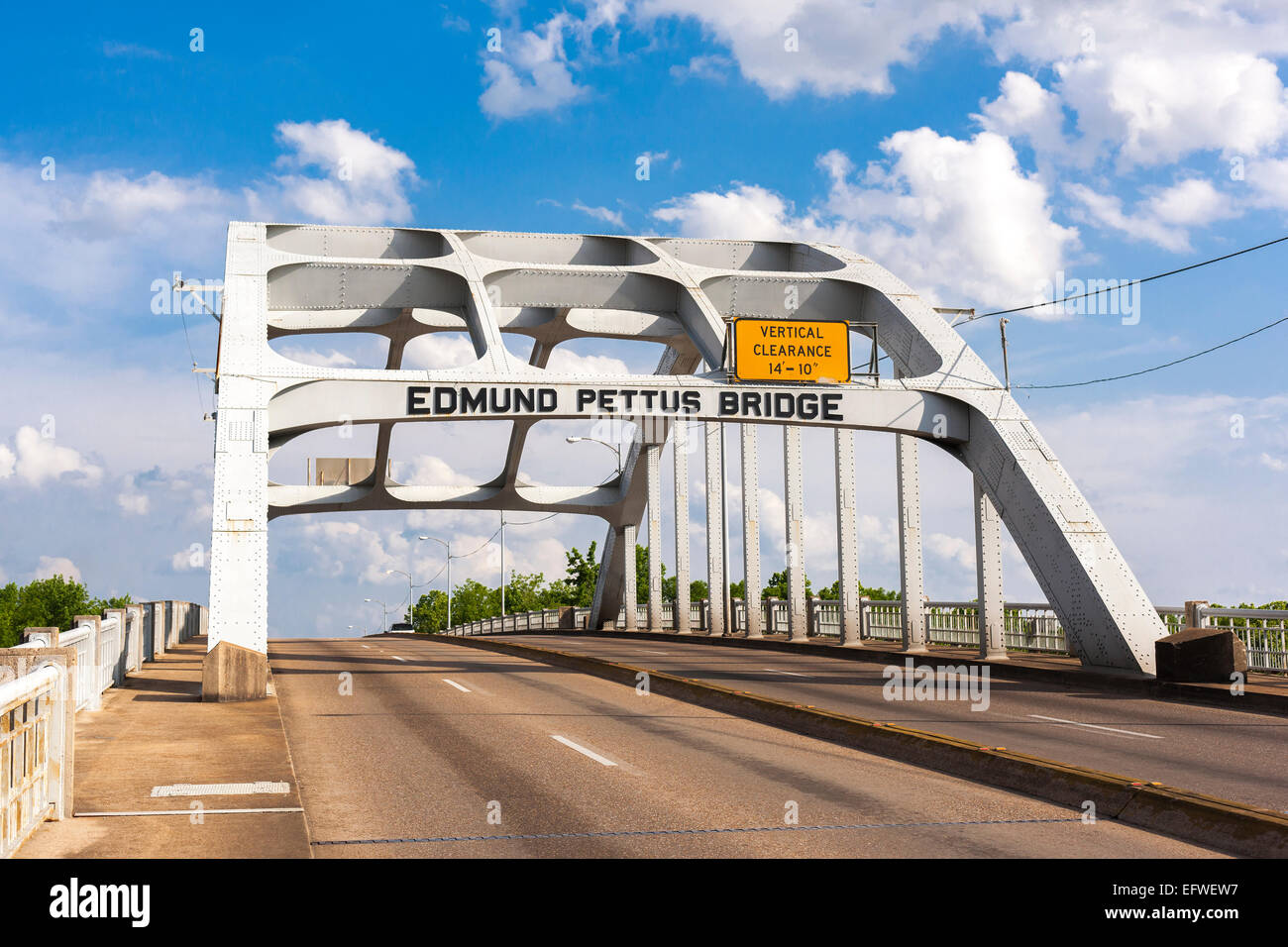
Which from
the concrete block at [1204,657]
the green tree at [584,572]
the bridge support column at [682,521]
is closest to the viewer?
Answer: the concrete block at [1204,657]

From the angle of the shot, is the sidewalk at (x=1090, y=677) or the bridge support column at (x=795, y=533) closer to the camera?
the sidewalk at (x=1090, y=677)

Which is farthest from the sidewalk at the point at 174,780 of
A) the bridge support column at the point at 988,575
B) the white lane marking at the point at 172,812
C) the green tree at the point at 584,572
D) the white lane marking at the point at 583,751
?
the green tree at the point at 584,572

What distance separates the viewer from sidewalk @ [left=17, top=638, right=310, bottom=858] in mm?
7598

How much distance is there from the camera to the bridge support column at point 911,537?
29.6 metres

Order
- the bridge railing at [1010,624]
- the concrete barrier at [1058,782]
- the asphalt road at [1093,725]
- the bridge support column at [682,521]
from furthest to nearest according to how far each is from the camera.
Result: 1. the bridge support column at [682,521]
2. the bridge railing at [1010,624]
3. the asphalt road at [1093,725]
4. the concrete barrier at [1058,782]

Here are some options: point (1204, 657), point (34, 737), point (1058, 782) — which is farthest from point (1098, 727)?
point (34, 737)

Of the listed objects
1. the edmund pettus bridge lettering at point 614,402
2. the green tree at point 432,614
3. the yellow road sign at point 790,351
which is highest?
the yellow road sign at point 790,351

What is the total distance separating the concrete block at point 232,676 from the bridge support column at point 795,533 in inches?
781

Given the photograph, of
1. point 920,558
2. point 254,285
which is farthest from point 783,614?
point 254,285

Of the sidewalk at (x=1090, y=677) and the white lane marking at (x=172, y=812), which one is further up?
the white lane marking at (x=172, y=812)

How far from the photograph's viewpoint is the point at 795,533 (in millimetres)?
36062

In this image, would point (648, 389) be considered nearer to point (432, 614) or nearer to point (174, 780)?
point (174, 780)

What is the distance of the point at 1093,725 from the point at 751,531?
2424cm

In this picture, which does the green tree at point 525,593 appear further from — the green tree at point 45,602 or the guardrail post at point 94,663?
the guardrail post at point 94,663
